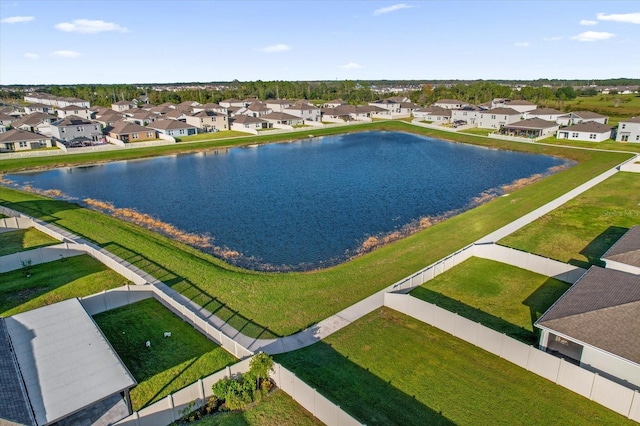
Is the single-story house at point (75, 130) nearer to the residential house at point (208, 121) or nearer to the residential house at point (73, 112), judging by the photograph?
the residential house at point (208, 121)

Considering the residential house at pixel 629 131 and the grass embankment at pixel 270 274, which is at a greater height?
the residential house at pixel 629 131

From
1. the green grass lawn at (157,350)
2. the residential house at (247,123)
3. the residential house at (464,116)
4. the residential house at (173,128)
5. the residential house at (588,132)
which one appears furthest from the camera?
the residential house at (464,116)

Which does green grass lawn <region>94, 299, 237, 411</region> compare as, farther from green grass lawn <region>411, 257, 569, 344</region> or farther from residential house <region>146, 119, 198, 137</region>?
residential house <region>146, 119, 198, 137</region>

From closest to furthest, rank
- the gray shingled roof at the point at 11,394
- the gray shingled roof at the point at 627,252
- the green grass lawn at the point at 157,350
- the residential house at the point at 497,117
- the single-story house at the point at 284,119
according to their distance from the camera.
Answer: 1. the gray shingled roof at the point at 11,394
2. the green grass lawn at the point at 157,350
3. the gray shingled roof at the point at 627,252
4. the residential house at the point at 497,117
5. the single-story house at the point at 284,119

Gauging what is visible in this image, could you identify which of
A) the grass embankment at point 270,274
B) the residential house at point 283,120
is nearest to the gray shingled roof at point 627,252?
the grass embankment at point 270,274

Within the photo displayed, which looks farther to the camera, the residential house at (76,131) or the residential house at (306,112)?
the residential house at (306,112)

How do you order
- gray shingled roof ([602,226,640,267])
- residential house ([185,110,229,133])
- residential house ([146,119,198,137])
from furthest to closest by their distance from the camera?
residential house ([185,110,229,133])
residential house ([146,119,198,137])
gray shingled roof ([602,226,640,267])

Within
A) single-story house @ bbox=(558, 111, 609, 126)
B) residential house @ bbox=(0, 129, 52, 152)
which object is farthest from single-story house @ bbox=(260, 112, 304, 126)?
single-story house @ bbox=(558, 111, 609, 126)
